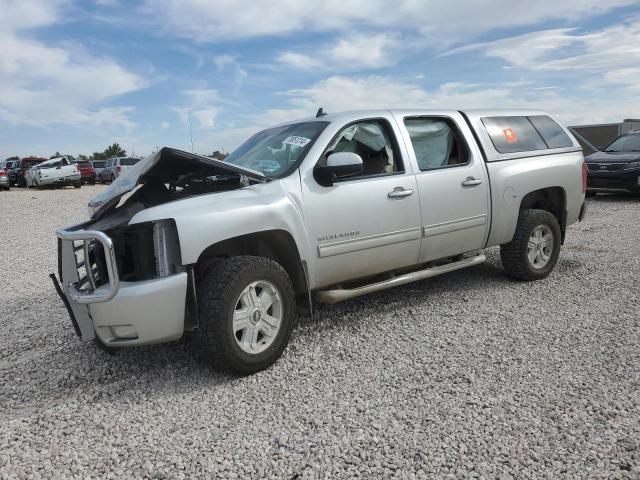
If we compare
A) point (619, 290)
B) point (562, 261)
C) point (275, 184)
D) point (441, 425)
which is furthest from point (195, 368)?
point (562, 261)

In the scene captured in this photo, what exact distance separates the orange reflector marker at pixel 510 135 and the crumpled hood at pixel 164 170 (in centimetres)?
286

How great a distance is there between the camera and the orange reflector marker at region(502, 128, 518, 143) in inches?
210

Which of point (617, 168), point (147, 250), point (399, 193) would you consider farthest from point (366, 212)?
point (617, 168)

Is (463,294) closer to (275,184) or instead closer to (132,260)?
(275,184)

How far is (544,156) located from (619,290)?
156 cm

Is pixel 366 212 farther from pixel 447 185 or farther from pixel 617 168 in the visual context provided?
pixel 617 168

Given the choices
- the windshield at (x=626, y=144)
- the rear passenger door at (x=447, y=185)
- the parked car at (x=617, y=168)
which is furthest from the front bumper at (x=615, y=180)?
the rear passenger door at (x=447, y=185)

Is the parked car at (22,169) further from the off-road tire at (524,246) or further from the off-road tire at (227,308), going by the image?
the off-road tire at (227,308)

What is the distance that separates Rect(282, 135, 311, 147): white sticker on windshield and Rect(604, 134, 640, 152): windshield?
39.4 ft

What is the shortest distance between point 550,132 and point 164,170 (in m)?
4.23

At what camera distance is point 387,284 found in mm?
4297

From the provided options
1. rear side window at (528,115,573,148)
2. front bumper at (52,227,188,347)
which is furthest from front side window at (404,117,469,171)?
front bumper at (52,227,188,347)

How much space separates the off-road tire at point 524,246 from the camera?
5324 mm

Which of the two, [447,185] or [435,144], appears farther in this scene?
[435,144]
